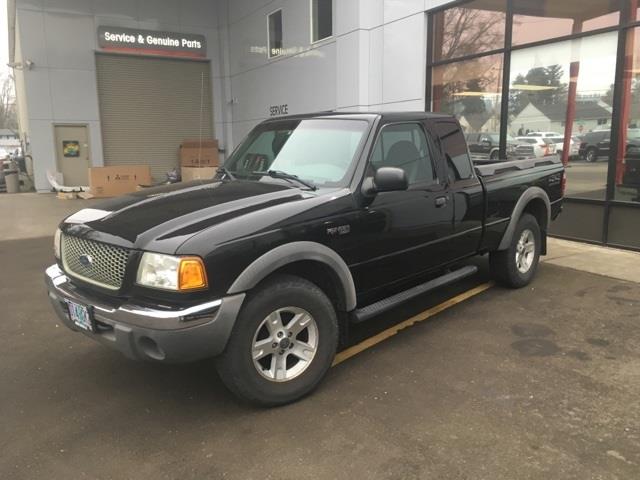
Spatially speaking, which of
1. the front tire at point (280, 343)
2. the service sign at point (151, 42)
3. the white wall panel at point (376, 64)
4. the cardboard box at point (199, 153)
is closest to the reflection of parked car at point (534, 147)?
the white wall panel at point (376, 64)

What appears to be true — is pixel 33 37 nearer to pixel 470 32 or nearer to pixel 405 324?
pixel 470 32

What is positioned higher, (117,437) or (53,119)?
(53,119)

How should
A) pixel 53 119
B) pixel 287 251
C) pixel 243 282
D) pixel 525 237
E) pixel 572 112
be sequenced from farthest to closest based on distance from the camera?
1. pixel 53 119
2. pixel 572 112
3. pixel 525 237
4. pixel 287 251
5. pixel 243 282

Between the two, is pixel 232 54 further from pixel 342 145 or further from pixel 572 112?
pixel 342 145

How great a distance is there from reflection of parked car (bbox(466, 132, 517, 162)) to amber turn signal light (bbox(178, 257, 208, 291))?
762 centimetres

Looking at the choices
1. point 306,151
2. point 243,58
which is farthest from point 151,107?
point 306,151

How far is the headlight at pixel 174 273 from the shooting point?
297cm

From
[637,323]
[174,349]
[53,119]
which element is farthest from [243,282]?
[53,119]

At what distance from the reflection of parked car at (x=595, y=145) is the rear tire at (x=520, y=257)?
9.45ft

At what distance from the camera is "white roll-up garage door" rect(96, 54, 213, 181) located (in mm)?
18109

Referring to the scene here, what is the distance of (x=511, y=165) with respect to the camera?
226 inches

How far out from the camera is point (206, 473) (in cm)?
284

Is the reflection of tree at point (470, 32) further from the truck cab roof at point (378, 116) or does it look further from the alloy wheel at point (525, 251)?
the truck cab roof at point (378, 116)

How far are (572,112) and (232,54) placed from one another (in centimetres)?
1310
